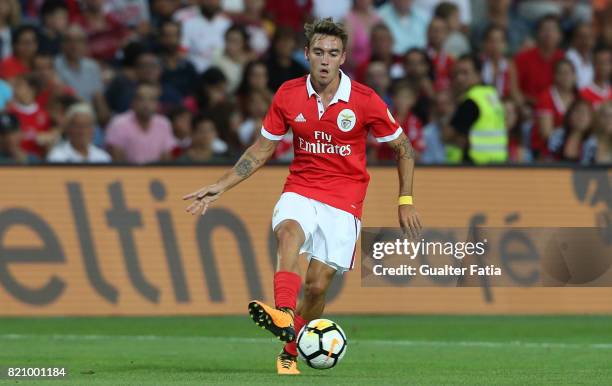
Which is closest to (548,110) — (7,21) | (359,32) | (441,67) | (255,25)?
(441,67)

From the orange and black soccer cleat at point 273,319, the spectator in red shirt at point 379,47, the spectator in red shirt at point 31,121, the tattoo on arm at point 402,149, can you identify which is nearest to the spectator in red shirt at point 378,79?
the spectator in red shirt at point 379,47

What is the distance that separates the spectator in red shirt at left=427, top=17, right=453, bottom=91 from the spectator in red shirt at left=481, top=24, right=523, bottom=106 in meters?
0.55

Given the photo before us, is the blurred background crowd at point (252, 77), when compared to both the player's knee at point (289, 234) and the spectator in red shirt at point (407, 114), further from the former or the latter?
the player's knee at point (289, 234)

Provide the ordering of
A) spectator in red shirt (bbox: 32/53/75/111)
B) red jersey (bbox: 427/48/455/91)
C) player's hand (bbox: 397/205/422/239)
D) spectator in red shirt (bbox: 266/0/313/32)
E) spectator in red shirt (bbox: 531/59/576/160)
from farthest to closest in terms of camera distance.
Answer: spectator in red shirt (bbox: 266/0/313/32) < red jersey (bbox: 427/48/455/91) < spectator in red shirt (bbox: 531/59/576/160) < spectator in red shirt (bbox: 32/53/75/111) < player's hand (bbox: 397/205/422/239)

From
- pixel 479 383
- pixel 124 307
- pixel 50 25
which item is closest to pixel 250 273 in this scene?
pixel 124 307

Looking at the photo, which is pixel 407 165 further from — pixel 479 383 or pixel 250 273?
pixel 250 273

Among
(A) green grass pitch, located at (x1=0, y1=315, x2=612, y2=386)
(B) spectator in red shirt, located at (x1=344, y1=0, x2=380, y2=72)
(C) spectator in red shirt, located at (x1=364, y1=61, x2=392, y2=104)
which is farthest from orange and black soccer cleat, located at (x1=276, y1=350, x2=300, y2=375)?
(B) spectator in red shirt, located at (x1=344, y1=0, x2=380, y2=72)

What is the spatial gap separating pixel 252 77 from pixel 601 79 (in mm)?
4930

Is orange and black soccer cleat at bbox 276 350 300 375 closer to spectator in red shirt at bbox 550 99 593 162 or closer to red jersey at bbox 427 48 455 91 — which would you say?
spectator in red shirt at bbox 550 99 593 162

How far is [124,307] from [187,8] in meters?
5.93

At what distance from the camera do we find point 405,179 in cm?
1066

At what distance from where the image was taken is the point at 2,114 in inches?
675

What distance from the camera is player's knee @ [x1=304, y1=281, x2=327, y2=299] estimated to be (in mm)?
10492

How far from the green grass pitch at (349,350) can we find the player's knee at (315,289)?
0.55 m
